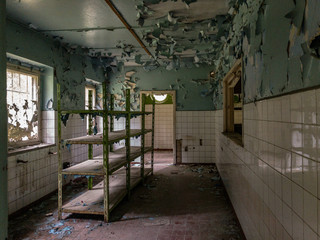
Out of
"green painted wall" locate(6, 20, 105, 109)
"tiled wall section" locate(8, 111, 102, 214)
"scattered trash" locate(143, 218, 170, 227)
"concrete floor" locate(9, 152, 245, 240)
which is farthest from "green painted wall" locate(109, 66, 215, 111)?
"scattered trash" locate(143, 218, 170, 227)

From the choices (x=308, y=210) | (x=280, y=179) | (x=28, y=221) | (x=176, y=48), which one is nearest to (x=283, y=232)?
(x=280, y=179)

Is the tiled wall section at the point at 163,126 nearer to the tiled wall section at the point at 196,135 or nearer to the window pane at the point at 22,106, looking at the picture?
the tiled wall section at the point at 196,135

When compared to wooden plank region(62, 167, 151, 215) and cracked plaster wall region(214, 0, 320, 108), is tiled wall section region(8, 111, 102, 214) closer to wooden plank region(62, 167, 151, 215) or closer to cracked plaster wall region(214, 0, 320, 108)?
wooden plank region(62, 167, 151, 215)

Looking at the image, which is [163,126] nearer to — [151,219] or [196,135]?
[196,135]

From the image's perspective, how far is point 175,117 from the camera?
6555 millimetres

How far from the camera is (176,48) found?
478cm

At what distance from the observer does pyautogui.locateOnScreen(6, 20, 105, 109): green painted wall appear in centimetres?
342

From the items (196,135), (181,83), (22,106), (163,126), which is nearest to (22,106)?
(22,106)

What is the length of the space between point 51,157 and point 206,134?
395 cm

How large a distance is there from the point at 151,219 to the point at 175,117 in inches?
145

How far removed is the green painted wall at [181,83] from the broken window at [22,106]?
2946 millimetres

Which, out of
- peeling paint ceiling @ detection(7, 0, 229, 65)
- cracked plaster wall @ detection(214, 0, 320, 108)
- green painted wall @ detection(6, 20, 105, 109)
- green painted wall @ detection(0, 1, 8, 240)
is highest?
peeling paint ceiling @ detection(7, 0, 229, 65)

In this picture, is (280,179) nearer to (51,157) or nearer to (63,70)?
(51,157)

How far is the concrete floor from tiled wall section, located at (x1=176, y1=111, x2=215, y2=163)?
1.88 m
